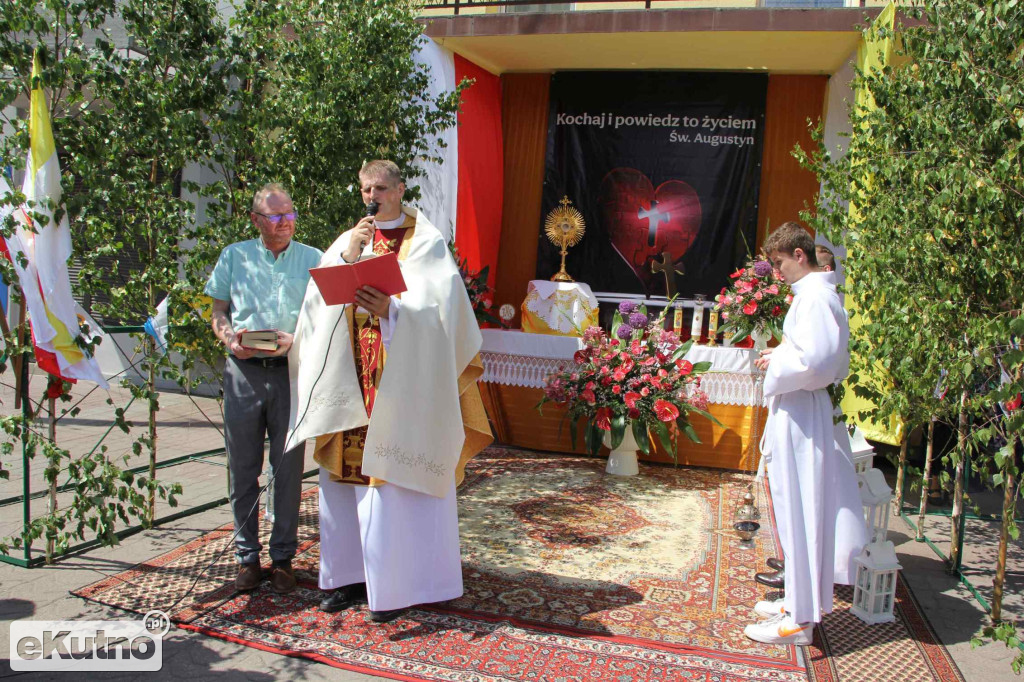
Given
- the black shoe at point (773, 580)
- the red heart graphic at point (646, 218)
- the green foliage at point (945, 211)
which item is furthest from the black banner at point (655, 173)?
the black shoe at point (773, 580)

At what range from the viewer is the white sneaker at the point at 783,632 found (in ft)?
11.8

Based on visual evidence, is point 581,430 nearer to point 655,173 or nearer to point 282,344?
point 655,173

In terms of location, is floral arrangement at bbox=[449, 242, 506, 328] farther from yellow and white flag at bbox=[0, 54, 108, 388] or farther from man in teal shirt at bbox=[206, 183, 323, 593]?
yellow and white flag at bbox=[0, 54, 108, 388]

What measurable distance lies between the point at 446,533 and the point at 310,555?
1090mm

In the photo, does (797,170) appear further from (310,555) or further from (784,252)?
(310,555)

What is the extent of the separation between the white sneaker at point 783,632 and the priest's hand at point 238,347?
8.32 feet

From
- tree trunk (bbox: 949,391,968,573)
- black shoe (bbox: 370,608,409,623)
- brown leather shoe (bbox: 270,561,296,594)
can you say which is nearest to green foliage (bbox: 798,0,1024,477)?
tree trunk (bbox: 949,391,968,573)

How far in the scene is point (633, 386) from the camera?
6590 millimetres

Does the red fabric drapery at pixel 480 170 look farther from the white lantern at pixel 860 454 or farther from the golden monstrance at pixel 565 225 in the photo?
the white lantern at pixel 860 454

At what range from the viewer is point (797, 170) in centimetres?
871

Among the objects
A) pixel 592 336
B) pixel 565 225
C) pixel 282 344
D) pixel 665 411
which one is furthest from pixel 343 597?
pixel 565 225

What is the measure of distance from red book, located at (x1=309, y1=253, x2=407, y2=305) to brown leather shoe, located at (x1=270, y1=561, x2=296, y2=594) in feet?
4.46

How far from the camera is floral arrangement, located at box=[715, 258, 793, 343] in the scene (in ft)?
21.5

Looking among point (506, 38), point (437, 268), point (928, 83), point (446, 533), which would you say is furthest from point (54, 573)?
point (506, 38)
